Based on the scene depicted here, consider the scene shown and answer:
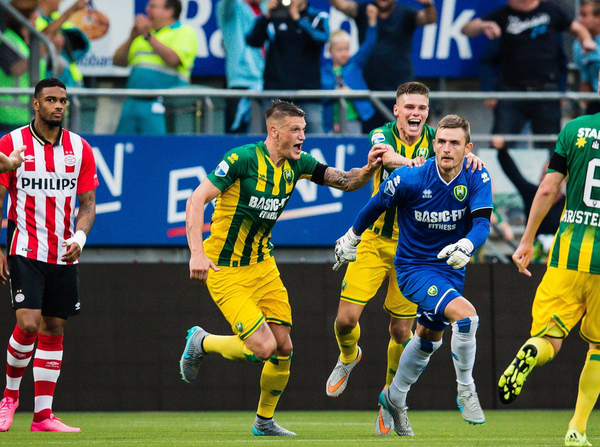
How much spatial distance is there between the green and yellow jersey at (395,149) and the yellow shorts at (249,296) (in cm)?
106

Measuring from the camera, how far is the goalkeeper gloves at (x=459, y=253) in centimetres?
625

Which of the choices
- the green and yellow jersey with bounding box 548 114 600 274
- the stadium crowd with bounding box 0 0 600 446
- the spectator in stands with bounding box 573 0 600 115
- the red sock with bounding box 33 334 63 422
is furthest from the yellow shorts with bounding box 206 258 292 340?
the spectator in stands with bounding box 573 0 600 115

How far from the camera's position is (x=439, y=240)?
7.02m

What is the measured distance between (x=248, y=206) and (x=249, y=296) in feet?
2.26

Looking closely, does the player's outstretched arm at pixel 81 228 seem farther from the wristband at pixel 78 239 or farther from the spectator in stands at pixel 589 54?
the spectator in stands at pixel 589 54

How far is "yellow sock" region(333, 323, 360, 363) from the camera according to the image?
799cm

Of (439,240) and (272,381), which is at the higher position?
(439,240)

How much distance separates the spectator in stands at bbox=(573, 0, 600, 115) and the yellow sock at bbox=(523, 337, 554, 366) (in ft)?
21.3

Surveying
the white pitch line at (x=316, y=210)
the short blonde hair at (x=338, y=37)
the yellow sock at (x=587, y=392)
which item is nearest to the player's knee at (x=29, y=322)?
the white pitch line at (x=316, y=210)

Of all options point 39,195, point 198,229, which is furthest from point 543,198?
point 39,195

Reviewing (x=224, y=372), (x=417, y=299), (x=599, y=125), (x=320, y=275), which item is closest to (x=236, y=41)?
(x=320, y=275)

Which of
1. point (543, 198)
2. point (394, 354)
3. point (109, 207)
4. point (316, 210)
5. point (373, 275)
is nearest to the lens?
point (543, 198)

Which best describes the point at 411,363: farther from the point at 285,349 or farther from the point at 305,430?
the point at 305,430

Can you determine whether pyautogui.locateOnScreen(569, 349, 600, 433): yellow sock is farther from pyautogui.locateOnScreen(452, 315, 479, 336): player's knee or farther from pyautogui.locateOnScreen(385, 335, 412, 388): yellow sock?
pyautogui.locateOnScreen(385, 335, 412, 388): yellow sock
